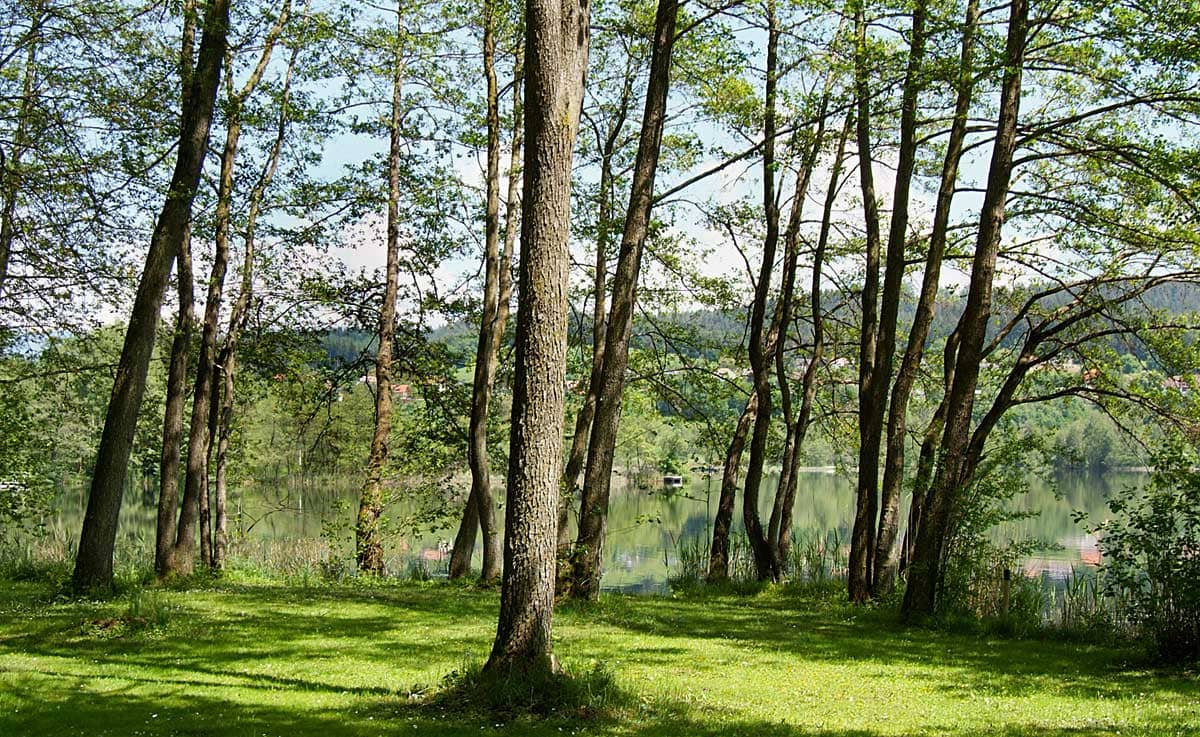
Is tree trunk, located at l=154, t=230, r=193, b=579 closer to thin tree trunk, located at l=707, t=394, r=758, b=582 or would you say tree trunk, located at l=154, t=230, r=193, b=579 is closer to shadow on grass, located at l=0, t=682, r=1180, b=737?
shadow on grass, located at l=0, t=682, r=1180, b=737

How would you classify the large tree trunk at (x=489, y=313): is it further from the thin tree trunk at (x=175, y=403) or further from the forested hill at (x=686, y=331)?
the thin tree trunk at (x=175, y=403)

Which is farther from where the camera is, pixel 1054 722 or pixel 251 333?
pixel 251 333

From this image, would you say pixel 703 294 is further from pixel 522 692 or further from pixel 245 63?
pixel 522 692

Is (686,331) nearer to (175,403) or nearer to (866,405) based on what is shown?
(866,405)

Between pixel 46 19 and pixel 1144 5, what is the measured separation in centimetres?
1311

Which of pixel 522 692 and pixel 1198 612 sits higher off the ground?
pixel 1198 612

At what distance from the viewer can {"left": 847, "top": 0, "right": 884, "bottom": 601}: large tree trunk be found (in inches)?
516

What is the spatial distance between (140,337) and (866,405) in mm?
9935

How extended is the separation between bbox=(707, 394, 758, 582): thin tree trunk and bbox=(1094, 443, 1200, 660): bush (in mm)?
8504

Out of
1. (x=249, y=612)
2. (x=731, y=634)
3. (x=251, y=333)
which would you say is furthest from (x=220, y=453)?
(x=731, y=634)

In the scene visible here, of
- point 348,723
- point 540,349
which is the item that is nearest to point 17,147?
point 540,349

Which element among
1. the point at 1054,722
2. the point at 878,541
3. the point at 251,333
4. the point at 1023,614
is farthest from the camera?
the point at 251,333

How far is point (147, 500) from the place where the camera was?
1699 inches

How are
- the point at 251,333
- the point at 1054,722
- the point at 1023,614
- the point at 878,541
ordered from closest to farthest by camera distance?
the point at 1054,722 → the point at 1023,614 → the point at 878,541 → the point at 251,333
